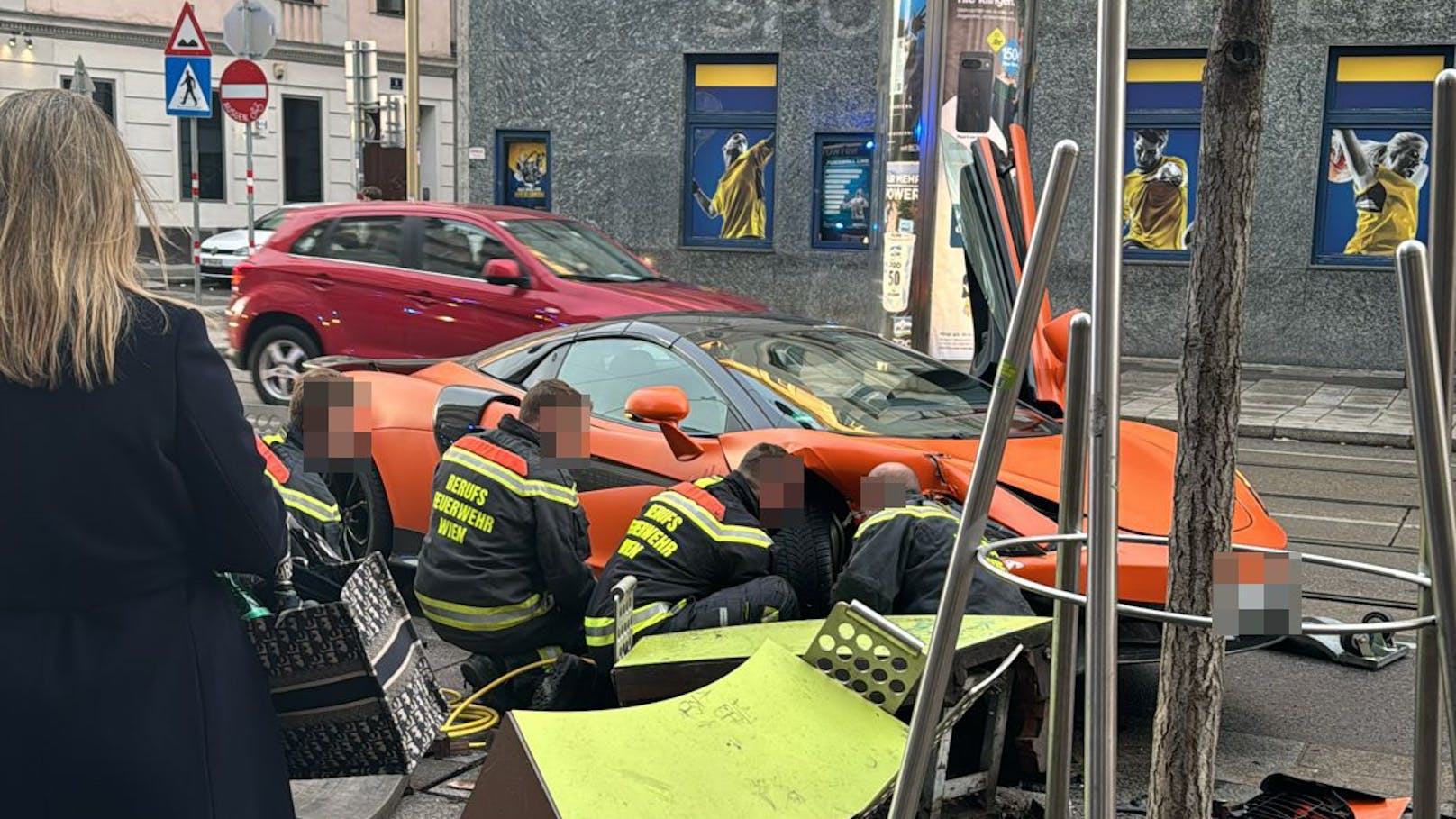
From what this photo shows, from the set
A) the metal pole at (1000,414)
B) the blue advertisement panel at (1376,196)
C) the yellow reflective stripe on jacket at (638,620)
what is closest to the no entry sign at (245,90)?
the blue advertisement panel at (1376,196)

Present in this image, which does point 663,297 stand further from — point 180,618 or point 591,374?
point 180,618

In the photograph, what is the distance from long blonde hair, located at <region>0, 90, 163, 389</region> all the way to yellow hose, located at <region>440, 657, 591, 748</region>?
9.04 ft

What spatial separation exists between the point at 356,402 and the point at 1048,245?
10.4ft

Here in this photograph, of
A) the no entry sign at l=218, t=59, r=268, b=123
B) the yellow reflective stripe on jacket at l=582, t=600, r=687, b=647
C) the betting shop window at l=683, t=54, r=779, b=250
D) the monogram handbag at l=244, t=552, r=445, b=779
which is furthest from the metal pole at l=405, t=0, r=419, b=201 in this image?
the monogram handbag at l=244, t=552, r=445, b=779

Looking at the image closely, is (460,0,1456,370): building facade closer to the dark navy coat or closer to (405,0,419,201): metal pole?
(405,0,419,201): metal pole

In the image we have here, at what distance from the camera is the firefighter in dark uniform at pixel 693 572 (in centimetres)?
461

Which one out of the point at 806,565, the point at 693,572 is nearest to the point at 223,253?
the point at 806,565

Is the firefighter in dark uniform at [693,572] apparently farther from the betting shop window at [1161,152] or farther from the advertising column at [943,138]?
the betting shop window at [1161,152]

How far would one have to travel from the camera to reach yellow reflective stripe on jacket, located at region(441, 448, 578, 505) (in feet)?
16.2

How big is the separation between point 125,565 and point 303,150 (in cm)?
3405

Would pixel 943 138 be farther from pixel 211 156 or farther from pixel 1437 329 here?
pixel 211 156

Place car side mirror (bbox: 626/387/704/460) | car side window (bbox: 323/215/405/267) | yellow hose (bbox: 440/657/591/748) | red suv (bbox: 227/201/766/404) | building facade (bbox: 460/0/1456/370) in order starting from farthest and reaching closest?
building facade (bbox: 460/0/1456/370) < car side window (bbox: 323/215/405/267) < red suv (bbox: 227/201/766/404) < car side mirror (bbox: 626/387/704/460) < yellow hose (bbox: 440/657/591/748)

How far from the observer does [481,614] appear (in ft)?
16.3

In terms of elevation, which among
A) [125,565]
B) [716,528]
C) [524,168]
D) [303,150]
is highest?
[303,150]
